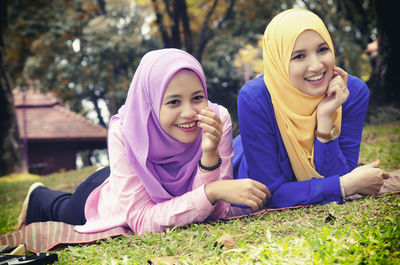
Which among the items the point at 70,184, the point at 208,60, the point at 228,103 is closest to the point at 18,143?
the point at 70,184

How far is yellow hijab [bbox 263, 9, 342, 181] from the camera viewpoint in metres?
2.96

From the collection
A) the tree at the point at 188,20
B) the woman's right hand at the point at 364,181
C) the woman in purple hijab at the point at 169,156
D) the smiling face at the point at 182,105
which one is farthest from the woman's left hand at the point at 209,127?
the tree at the point at 188,20

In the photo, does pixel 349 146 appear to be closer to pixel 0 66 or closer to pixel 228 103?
pixel 228 103

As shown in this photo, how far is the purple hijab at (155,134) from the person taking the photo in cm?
280

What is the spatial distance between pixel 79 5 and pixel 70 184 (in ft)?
32.1

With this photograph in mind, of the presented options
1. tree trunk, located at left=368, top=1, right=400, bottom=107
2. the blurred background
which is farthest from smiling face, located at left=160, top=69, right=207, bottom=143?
the blurred background

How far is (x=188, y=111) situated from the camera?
2.74 m

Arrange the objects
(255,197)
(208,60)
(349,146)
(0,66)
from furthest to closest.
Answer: (208,60) → (0,66) → (349,146) → (255,197)

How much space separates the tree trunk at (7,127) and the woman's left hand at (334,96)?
30.4 ft

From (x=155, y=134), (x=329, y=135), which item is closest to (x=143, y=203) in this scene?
Answer: (x=155, y=134)

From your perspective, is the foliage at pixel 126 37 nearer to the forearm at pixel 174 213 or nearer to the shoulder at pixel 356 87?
the shoulder at pixel 356 87

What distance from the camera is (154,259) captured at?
222cm

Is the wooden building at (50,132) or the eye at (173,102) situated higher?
the eye at (173,102)

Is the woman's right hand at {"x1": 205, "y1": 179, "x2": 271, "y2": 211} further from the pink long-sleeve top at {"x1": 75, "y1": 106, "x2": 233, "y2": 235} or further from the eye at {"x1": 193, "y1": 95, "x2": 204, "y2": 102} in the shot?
the eye at {"x1": 193, "y1": 95, "x2": 204, "y2": 102}
